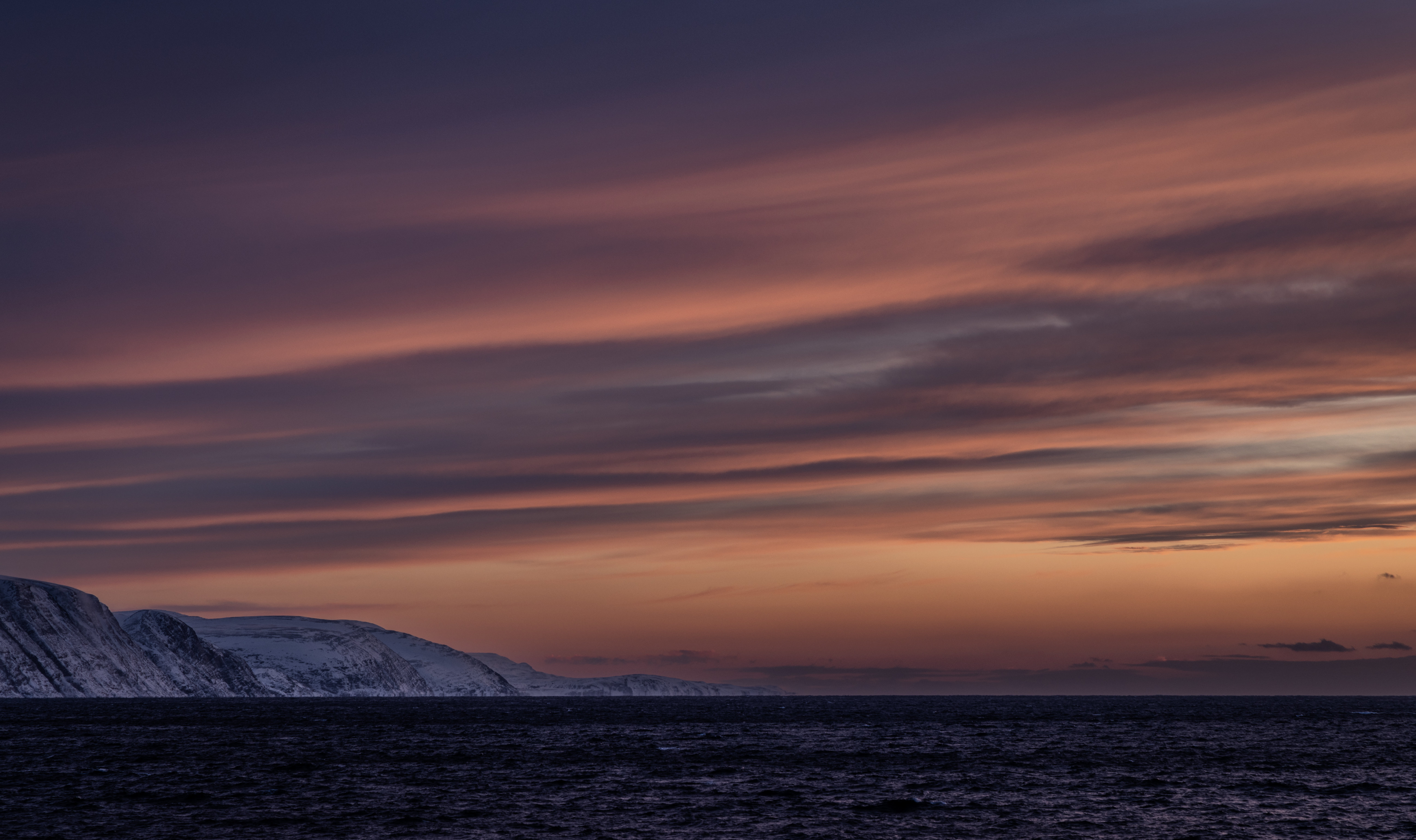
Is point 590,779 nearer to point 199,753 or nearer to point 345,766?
point 345,766

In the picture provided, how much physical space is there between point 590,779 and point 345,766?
27.2m

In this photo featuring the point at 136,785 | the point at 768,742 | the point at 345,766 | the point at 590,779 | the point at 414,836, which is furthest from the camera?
the point at 768,742

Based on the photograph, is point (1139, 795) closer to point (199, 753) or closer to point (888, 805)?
point (888, 805)

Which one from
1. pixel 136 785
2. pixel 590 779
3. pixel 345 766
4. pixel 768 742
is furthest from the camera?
pixel 768 742

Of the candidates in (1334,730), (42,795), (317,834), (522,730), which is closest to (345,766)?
(42,795)

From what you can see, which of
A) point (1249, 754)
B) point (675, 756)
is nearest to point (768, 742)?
point (675, 756)

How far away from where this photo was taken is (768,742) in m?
152

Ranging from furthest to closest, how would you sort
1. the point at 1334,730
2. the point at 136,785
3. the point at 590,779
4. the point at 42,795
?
the point at 1334,730 → the point at 590,779 → the point at 136,785 → the point at 42,795

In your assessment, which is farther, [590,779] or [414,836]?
[590,779]

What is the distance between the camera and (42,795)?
83.8m

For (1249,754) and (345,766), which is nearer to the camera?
(345,766)

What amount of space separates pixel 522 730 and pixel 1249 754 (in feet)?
355

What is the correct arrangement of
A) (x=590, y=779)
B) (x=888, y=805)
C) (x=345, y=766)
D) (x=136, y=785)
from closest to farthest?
(x=888, y=805)
(x=136, y=785)
(x=590, y=779)
(x=345, y=766)

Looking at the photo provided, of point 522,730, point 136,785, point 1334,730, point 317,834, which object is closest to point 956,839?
point 317,834
